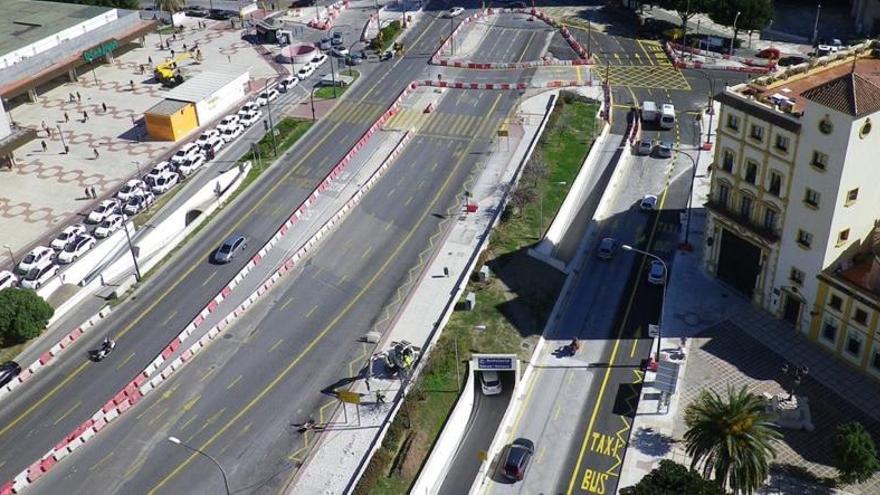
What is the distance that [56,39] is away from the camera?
145 m

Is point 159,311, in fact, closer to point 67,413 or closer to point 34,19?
point 67,413

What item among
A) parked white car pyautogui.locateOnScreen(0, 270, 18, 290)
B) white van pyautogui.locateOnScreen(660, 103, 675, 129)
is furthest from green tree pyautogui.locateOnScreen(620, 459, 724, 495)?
white van pyautogui.locateOnScreen(660, 103, 675, 129)

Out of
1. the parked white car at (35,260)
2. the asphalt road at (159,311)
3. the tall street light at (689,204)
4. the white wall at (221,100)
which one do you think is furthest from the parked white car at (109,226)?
the tall street light at (689,204)

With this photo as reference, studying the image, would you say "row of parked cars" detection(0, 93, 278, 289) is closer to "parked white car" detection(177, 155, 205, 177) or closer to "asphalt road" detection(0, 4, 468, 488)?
"parked white car" detection(177, 155, 205, 177)

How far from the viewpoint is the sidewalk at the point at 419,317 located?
6900 cm

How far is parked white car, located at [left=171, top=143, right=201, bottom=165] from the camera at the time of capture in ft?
381

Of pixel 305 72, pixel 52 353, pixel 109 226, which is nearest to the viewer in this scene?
pixel 52 353

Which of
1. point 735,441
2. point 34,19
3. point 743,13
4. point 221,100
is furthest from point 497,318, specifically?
point 34,19

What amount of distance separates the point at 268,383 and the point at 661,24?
110 meters

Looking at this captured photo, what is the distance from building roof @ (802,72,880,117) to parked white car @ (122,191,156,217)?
248ft

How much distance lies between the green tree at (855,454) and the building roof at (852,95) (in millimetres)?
24393

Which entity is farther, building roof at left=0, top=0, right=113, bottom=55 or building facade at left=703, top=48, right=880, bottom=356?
building roof at left=0, top=0, right=113, bottom=55

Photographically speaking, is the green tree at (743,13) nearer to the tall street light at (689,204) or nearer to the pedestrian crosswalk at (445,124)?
the tall street light at (689,204)

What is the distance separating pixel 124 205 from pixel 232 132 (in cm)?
2304
